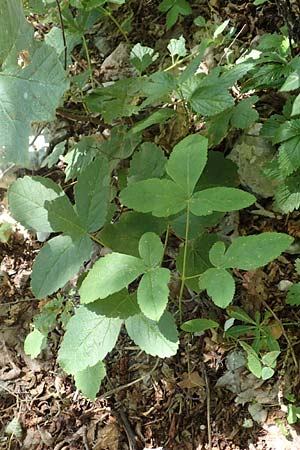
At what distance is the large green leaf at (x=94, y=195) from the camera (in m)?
1.38

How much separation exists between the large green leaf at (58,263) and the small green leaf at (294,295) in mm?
680

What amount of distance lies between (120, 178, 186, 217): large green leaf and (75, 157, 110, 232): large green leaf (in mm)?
92

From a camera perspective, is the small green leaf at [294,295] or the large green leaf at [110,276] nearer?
the large green leaf at [110,276]

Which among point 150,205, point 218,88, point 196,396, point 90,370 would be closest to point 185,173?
point 150,205

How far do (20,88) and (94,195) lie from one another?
1.10 feet

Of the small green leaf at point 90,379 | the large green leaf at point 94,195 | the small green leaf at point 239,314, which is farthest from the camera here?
the small green leaf at point 239,314

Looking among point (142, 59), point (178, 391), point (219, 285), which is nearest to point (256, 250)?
point (219, 285)

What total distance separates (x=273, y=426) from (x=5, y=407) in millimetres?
972

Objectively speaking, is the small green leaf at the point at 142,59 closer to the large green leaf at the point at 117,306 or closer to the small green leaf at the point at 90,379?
the large green leaf at the point at 117,306

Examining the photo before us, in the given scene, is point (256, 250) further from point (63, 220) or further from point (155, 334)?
point (63, 220)

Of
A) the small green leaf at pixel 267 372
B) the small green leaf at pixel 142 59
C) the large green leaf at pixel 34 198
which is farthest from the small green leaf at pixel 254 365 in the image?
the small green leaf at pixel 142 59

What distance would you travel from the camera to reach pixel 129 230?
148 cm

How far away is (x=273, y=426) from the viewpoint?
5.52 ft

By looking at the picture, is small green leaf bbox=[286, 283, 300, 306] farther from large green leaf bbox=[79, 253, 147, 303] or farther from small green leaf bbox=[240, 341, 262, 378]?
large green leaf bbox=[79, 253, 147, 303]
